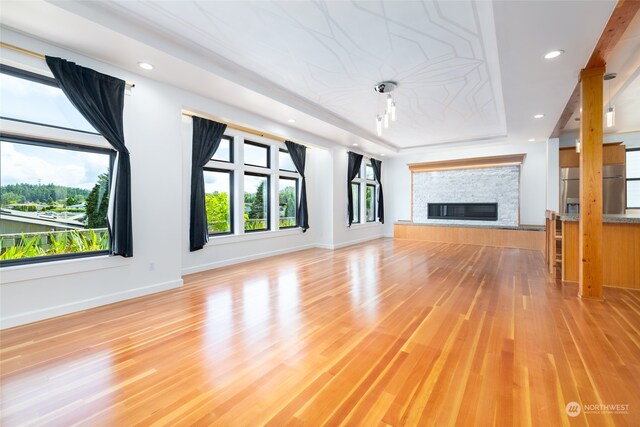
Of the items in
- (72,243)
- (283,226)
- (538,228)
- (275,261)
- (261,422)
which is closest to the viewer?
(261,422)

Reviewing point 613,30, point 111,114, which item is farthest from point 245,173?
point 613,30

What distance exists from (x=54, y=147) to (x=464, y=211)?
926cm

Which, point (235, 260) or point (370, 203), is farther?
point (370, 203)

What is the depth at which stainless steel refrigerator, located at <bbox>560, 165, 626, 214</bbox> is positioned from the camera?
6.13 metres

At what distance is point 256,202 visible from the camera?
608 cm

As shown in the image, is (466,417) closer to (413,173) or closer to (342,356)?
(342,356)

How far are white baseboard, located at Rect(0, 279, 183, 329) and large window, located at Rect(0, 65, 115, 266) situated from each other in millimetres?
525

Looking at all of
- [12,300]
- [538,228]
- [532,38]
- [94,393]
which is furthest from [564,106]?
[12,300]

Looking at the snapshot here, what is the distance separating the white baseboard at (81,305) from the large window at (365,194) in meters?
5.89

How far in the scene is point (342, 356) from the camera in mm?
2125

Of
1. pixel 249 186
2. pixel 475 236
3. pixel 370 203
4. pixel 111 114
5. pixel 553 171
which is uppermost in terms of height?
pixel 111 114

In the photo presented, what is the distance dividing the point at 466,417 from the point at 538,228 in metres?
7.54

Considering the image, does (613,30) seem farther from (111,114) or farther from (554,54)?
(111,114)

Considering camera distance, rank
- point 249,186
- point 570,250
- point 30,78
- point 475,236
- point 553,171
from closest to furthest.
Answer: point 30,78, point 570,250, point 249,186, point 553,171, point 475,236
